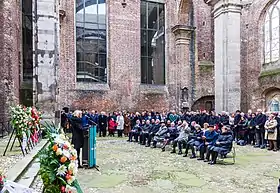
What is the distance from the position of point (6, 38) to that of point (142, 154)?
31.6 feet

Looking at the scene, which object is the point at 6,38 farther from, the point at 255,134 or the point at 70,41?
the point at 255,134

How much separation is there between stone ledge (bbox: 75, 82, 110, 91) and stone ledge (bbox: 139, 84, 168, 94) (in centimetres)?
272

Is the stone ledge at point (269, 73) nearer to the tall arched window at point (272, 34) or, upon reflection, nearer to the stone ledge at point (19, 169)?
the tall arched window at point (272, 34)

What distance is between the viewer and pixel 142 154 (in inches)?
473

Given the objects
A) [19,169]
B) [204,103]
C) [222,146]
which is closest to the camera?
[19,169]

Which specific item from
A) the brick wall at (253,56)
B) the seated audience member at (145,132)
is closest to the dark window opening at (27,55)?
the seated audience member at (145,132)

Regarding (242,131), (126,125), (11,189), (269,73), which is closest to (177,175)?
(11,189)

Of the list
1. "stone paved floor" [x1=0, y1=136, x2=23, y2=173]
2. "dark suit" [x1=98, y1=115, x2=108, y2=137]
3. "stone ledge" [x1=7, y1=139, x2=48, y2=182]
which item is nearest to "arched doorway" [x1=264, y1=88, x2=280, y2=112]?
"dark suit" [x1=98, y1=115, x2=108, y2=137]

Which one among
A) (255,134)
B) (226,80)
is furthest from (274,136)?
(226,80)

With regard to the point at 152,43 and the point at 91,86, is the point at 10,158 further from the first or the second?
the point at 152,43

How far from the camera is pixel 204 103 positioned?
26.2 meters

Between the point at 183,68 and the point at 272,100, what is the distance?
23.0 ft

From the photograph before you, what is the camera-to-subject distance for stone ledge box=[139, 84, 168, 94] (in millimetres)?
24750

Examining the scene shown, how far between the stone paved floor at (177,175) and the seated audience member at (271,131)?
1.79m
